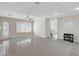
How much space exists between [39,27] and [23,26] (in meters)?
2.37

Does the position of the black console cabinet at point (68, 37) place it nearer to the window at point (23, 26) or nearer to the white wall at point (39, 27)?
the white wall at point (39, 27)

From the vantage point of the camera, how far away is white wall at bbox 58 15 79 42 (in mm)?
9038

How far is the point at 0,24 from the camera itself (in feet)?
35.6

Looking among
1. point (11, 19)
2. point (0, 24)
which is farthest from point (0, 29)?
point (11, 19)

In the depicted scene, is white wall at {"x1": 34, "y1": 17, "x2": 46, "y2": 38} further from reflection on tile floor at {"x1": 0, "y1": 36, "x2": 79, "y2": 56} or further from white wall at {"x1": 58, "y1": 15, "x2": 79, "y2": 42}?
reflection on tile floor at {"x1": 0, "y1": 36, "x2": 79, "y2": 56}

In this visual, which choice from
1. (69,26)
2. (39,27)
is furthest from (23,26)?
(69,26)

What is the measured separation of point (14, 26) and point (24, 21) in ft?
7.24

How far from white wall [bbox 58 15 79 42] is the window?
18.4ft

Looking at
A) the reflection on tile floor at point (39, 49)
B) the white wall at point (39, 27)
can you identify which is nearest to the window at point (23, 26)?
the white wall at point (39, 27)

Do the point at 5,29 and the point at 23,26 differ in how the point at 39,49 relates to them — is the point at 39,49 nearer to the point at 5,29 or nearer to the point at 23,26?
the point at 5,29

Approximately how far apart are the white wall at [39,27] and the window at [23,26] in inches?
36.0

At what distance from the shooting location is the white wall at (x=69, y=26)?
9038 millimetres

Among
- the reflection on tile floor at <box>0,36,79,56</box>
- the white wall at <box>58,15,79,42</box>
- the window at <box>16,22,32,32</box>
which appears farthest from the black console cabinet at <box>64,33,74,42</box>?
the window at <box>16,22,32,32</box>

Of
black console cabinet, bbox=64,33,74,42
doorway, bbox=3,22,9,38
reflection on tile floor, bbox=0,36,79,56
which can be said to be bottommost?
reflection on tile floor, bbox=0,36,79,56
